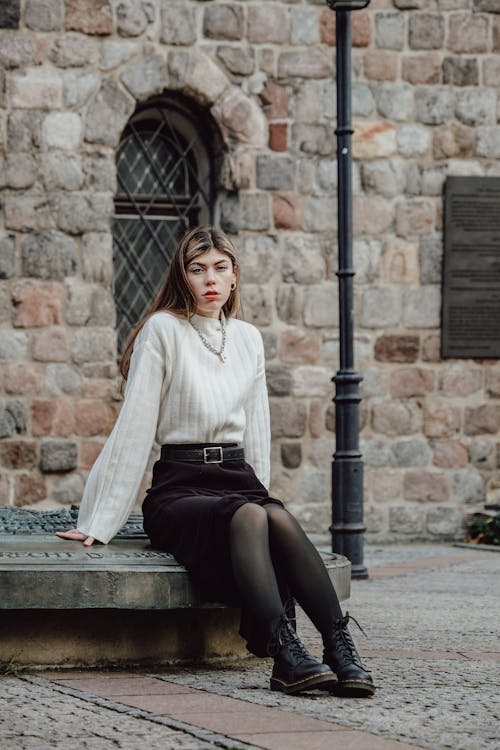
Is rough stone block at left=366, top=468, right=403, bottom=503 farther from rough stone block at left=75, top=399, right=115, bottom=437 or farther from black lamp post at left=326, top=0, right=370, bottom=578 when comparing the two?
black lamp post at left=326, top=0, right=370, bottom=578

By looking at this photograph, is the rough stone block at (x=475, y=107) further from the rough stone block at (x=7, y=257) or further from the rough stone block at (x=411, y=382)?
the rough stone block at (x=7, y=257)

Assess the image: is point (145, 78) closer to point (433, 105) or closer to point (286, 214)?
point (286, 214)

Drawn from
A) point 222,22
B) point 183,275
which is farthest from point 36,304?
point 183,275

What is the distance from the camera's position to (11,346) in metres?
9.60

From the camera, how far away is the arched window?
403 inches

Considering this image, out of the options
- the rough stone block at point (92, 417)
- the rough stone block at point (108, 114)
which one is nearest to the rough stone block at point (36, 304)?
the rough stone block at point (92, 417)

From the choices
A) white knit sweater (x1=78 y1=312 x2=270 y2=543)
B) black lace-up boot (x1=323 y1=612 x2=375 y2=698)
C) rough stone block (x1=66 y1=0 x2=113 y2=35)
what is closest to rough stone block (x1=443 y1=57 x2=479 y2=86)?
rough stone block (x1=66 y1=0 x2=113 y2=35)

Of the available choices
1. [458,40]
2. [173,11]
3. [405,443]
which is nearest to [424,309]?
[405,443]

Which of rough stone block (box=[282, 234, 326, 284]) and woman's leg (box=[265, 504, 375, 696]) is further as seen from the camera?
rough stone block (box=[282, 234, 326, 284])

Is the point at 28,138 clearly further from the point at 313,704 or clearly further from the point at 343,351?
the point at 313,704

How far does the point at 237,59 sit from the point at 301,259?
1371 mm

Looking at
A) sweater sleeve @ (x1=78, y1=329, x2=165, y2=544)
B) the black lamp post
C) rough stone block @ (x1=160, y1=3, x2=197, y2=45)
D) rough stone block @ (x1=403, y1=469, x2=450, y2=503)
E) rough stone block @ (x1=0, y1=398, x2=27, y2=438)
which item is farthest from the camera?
rough stone block @ (x1=403, y1=469, x2=450, y2=503)

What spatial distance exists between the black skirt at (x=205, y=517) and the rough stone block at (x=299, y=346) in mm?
5089

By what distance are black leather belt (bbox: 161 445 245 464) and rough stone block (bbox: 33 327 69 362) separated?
15.7 feet
